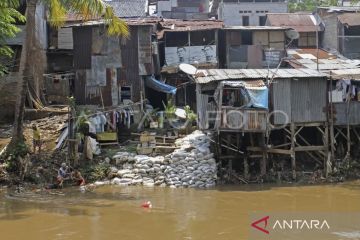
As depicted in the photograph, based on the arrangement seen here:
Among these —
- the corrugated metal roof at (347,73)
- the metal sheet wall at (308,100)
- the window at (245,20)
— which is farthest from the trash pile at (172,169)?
the window at (245,20)

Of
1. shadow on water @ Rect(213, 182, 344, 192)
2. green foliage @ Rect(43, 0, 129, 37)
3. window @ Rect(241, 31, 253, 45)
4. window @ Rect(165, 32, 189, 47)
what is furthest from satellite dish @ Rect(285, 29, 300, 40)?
green foliage @ Rect(43, 0, 129, 37)

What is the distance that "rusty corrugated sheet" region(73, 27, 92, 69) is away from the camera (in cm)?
2531

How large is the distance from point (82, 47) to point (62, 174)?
9.20m

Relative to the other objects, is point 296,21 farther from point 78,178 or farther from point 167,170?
point 78,178

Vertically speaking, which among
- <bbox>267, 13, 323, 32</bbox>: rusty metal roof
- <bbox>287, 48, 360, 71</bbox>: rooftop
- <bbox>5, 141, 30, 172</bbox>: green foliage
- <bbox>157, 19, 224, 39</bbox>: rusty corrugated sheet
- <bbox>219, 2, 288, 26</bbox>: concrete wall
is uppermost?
<bbox>219, 2, 288, 26</bbox>: concrete wall

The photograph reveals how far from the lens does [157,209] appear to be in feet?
48.9

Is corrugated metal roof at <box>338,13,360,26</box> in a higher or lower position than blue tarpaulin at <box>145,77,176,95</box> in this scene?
higher

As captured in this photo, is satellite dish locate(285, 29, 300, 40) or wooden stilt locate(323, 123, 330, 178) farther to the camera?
satellite dish locate(285, 29, 300, 40)

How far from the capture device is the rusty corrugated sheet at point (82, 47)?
25312 mm

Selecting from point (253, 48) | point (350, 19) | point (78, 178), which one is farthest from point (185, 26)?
point (78, 178)

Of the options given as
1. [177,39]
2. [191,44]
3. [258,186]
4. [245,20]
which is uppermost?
[245,20]

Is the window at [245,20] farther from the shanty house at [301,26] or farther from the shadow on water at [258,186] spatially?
the shadow on water at [258,186]

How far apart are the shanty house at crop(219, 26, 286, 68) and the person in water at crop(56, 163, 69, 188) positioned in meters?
12.6

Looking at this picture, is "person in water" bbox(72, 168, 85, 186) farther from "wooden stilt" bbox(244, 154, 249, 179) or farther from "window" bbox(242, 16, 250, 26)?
"window" bbox(242, 16, 250, 26)
